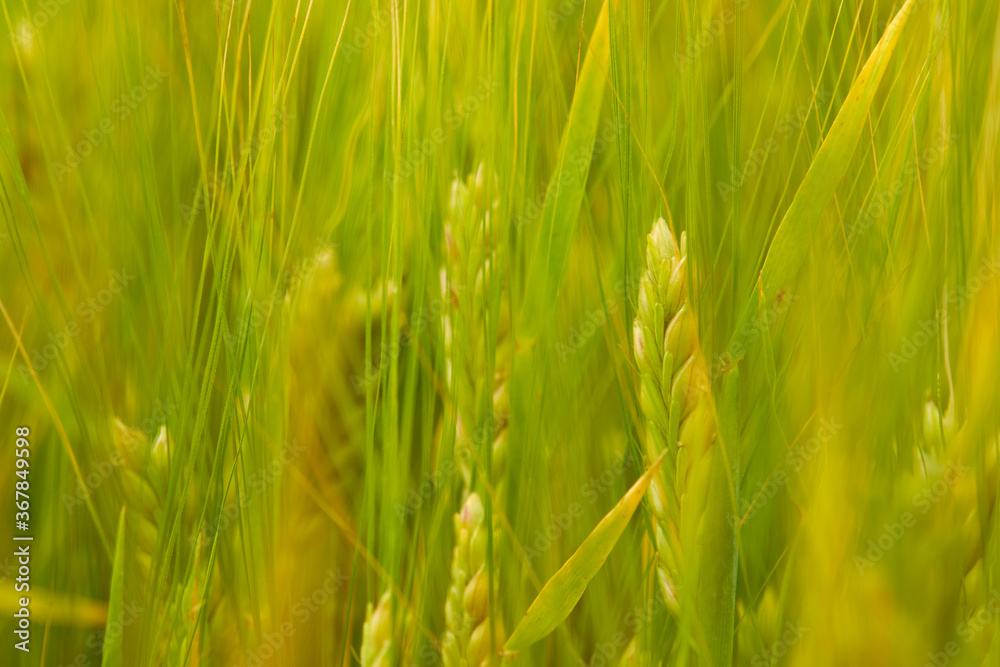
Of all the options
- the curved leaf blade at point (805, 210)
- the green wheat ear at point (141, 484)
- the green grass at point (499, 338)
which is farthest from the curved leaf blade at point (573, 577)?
the green wheat ear at point (141, 484)

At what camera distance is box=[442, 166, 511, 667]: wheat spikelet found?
488mm

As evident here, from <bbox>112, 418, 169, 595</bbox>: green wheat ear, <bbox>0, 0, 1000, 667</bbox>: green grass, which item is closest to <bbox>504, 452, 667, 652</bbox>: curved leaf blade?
<bbox>0, 0, 1000, 667</bbox>: green grass

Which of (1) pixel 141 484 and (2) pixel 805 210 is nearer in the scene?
(2) pixel 805 210

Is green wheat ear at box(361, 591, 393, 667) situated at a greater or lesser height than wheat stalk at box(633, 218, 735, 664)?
lesser

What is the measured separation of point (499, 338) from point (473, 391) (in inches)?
1.9

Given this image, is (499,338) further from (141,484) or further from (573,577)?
(141,484)

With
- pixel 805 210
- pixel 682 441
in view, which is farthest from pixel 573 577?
pixel 805 210

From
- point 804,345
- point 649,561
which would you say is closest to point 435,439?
point 649,561

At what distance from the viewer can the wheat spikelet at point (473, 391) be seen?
49 centimetres

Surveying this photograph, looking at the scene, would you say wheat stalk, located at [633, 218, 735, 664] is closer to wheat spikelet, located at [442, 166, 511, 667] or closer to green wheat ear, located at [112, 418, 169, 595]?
wheat spikelet, located at [442, 166, 511, 667]

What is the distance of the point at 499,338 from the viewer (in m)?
0.54

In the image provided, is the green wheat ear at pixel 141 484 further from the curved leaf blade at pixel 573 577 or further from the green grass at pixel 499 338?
the curved leaf blade at pixel 573 577

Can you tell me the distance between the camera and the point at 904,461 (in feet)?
1.69

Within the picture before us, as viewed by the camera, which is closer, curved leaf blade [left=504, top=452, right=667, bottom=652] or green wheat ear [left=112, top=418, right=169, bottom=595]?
curved leaf blade [left=504, top=452, right=667, bottom=652]
